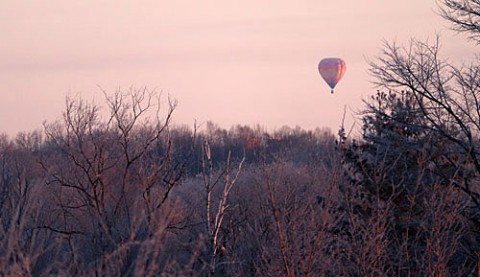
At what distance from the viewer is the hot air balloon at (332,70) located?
5597 centimetres

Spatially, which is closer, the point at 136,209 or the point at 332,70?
the point at 136,209

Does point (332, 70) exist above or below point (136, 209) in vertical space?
above

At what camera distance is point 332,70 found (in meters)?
56.1

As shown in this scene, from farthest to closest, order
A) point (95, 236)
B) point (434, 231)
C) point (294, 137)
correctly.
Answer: point (294, 137)
point (95, 236)
point (434, 231)

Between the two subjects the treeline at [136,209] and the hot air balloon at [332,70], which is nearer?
the treeline at [136,209]

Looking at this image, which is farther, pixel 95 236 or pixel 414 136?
pixel 414 136

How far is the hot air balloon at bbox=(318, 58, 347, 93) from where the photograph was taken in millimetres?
55969

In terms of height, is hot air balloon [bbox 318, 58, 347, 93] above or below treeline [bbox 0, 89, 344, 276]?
above

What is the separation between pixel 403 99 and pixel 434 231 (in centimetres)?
1336

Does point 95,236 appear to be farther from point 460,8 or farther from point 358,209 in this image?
point 460,8

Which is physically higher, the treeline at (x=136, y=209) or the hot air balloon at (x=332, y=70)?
the hot air balloon at (x=332, y=70)

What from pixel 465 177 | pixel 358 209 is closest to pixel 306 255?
pixel 358 209

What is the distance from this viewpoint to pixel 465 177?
21.1 metres

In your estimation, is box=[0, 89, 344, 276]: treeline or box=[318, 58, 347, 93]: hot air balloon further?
box=[318, 58, 347, 93]: hot air balloon
